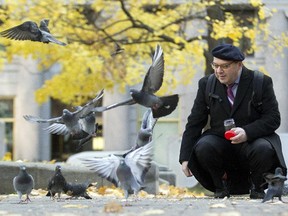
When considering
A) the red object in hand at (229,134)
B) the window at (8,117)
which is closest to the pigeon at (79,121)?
the red object in hand at (229,134)

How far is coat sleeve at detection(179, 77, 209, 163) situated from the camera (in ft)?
29.2

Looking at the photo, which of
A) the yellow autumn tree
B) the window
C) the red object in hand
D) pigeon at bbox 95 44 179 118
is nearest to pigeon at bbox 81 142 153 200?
pigeon at bbox 95 44 179 118

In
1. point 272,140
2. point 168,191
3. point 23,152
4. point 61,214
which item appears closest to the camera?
point 61,214

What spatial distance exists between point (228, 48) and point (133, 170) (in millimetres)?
1653

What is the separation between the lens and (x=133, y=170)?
745 centimetres

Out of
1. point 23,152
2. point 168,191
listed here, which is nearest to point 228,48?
point 168,191

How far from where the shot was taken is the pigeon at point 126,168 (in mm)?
7383

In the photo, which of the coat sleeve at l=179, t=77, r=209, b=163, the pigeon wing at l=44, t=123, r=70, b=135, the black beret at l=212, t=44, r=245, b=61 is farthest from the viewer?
the coat sleeve at l=179, t=77, r=209, b=163

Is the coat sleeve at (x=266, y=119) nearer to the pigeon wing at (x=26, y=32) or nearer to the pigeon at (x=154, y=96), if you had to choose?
the pigeon at (x=154, y=96)

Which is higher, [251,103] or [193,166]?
[251,103]

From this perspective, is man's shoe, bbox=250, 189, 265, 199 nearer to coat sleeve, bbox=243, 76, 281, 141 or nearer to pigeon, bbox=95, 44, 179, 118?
coat sleeve, bbox=243, 76, 281, 141

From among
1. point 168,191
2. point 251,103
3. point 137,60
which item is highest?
point 137,60

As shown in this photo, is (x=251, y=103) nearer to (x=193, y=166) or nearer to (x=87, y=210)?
(x=193, y=166)

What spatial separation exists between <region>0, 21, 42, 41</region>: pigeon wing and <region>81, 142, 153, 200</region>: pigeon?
1.61 meters
